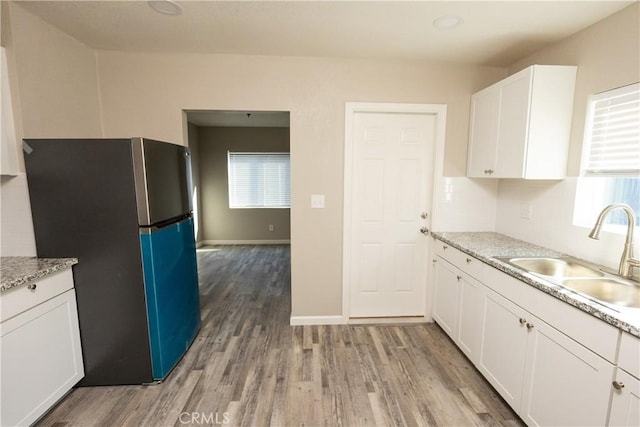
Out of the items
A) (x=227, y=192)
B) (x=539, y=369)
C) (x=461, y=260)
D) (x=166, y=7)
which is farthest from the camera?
(x=227, y=192)

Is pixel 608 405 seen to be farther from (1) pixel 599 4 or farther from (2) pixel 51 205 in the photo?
(2) pixel 51 205

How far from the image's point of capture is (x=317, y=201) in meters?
2.63

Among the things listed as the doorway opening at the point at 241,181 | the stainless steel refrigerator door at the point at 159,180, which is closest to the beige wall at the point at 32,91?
the stainless steel refrigerator door at the point at 159,180

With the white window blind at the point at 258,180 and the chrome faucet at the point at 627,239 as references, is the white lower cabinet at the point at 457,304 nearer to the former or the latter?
the chrome faucet at the point at 627,239

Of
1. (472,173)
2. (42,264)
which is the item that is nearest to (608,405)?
(472,173)

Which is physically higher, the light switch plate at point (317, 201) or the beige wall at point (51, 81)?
the beige wall at point (51, 81)

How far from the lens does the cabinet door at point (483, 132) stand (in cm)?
224

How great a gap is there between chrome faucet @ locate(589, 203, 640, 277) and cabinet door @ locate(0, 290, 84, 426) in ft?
10.1

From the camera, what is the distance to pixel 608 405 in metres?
1.13

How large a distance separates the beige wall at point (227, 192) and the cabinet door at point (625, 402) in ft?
17.2

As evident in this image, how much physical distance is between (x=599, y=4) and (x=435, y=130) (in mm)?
1224

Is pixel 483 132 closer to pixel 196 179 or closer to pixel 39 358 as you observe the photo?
pixel 39 358

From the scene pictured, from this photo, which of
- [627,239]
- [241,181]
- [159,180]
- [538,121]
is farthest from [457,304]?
[241,181]

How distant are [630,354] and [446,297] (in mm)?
1447
